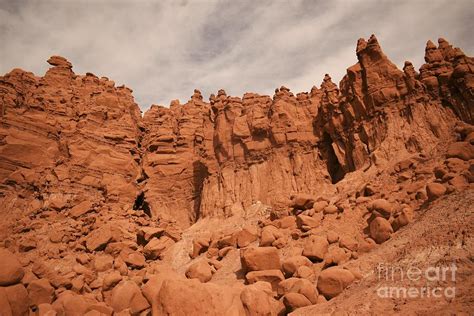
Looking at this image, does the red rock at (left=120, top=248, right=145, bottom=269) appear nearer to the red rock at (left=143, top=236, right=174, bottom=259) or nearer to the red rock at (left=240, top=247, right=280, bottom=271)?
the red rock at (left=143, top=236, right=174, bottom=259)

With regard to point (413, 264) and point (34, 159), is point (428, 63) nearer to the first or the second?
point (413, 264)

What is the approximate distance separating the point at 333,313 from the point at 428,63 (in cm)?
1952

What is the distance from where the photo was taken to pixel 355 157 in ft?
69.3

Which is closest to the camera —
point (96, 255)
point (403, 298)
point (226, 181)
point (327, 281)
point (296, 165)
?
point (403, 298)

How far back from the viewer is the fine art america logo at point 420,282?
15.7 feet

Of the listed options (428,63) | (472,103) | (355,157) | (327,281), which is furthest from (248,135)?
(327,281)

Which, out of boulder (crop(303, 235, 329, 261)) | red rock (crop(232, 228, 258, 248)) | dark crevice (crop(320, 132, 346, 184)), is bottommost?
boulder (crop(303, 235, 329, 261))

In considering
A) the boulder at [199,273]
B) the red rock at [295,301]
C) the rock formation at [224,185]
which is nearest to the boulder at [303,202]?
the rock formation at [224,185]

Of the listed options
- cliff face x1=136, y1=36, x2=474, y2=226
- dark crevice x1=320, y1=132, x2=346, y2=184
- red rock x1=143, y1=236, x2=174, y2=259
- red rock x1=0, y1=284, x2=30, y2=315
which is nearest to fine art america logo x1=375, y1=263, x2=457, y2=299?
Answer: red rock x1=0, y1=284, x2=30, y2=315

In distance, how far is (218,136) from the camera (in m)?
28.1

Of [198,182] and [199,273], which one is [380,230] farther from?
[198,182]

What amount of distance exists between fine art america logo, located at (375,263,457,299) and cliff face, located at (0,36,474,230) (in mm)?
11405

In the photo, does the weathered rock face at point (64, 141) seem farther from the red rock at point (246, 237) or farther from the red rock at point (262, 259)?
the red rock at point (262, 259)

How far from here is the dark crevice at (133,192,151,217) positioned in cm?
2880
